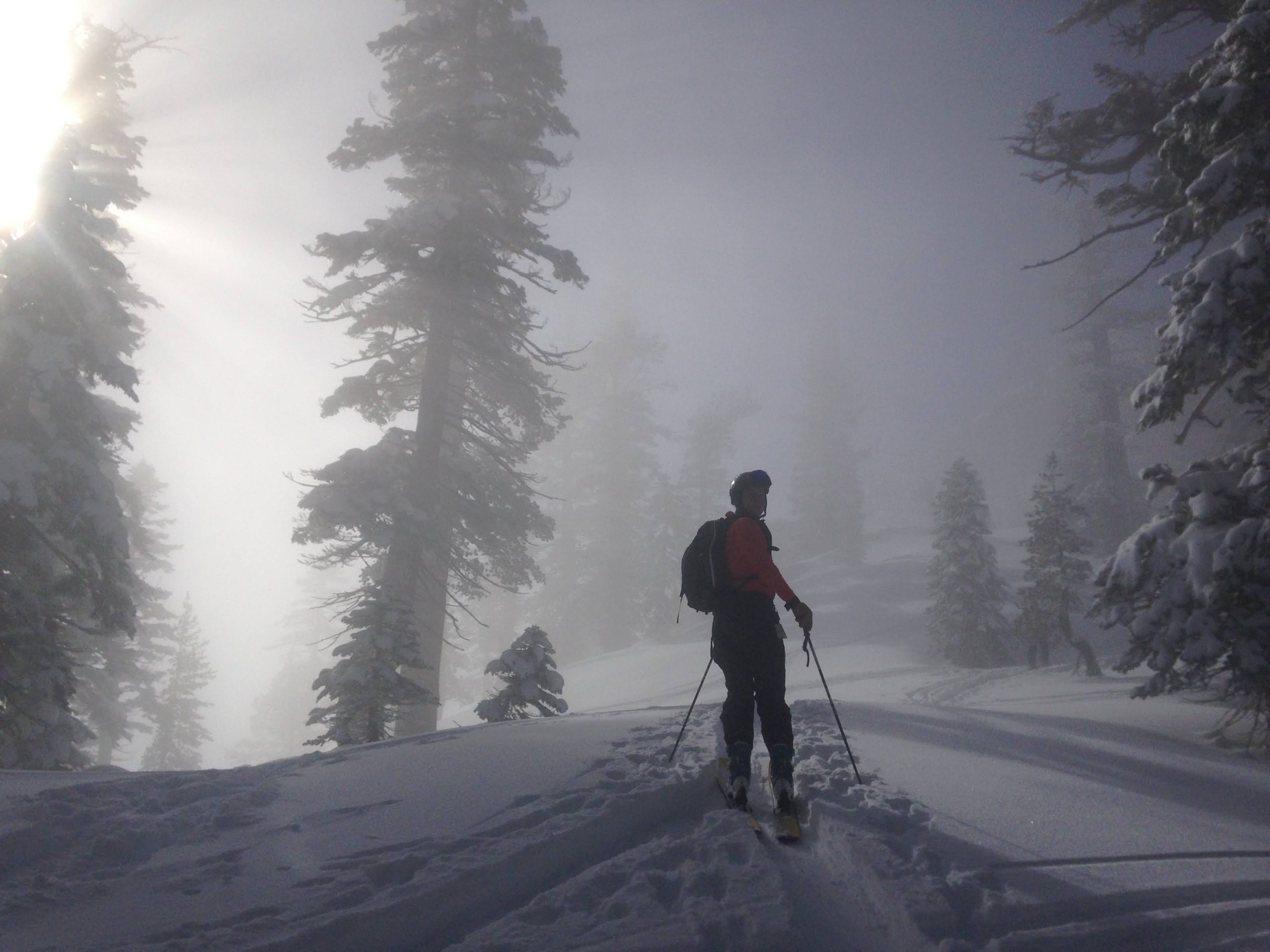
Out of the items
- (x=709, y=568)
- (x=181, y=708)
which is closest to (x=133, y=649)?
(x=181, y=708)

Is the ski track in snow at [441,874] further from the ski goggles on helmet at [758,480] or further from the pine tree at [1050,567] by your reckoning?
the pine tree at [1050,567]

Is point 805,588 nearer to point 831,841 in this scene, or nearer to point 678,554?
point 678,554

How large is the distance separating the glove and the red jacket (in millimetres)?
78

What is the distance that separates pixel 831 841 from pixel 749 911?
909mm

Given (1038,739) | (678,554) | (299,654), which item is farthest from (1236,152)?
(299,654)

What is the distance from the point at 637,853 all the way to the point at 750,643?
1704 millimetres

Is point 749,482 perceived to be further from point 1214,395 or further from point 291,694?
point 291,694

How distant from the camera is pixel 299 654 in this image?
162 ft

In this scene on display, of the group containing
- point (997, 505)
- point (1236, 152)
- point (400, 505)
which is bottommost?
point (400, 505)

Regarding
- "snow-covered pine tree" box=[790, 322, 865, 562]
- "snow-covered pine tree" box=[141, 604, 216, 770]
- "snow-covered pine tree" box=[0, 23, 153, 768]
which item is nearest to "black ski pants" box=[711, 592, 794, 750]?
"snow-covered pine tree" box=[0, 23, 153, 768]

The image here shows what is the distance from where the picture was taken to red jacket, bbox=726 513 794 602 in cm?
475

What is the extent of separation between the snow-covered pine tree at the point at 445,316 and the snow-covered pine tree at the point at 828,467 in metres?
36.7

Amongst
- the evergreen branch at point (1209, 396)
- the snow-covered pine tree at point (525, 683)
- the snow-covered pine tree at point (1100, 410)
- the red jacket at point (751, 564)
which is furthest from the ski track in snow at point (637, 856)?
the snow-covered pine tree at point (1100, 410)

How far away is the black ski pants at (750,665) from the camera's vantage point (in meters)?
4.55
